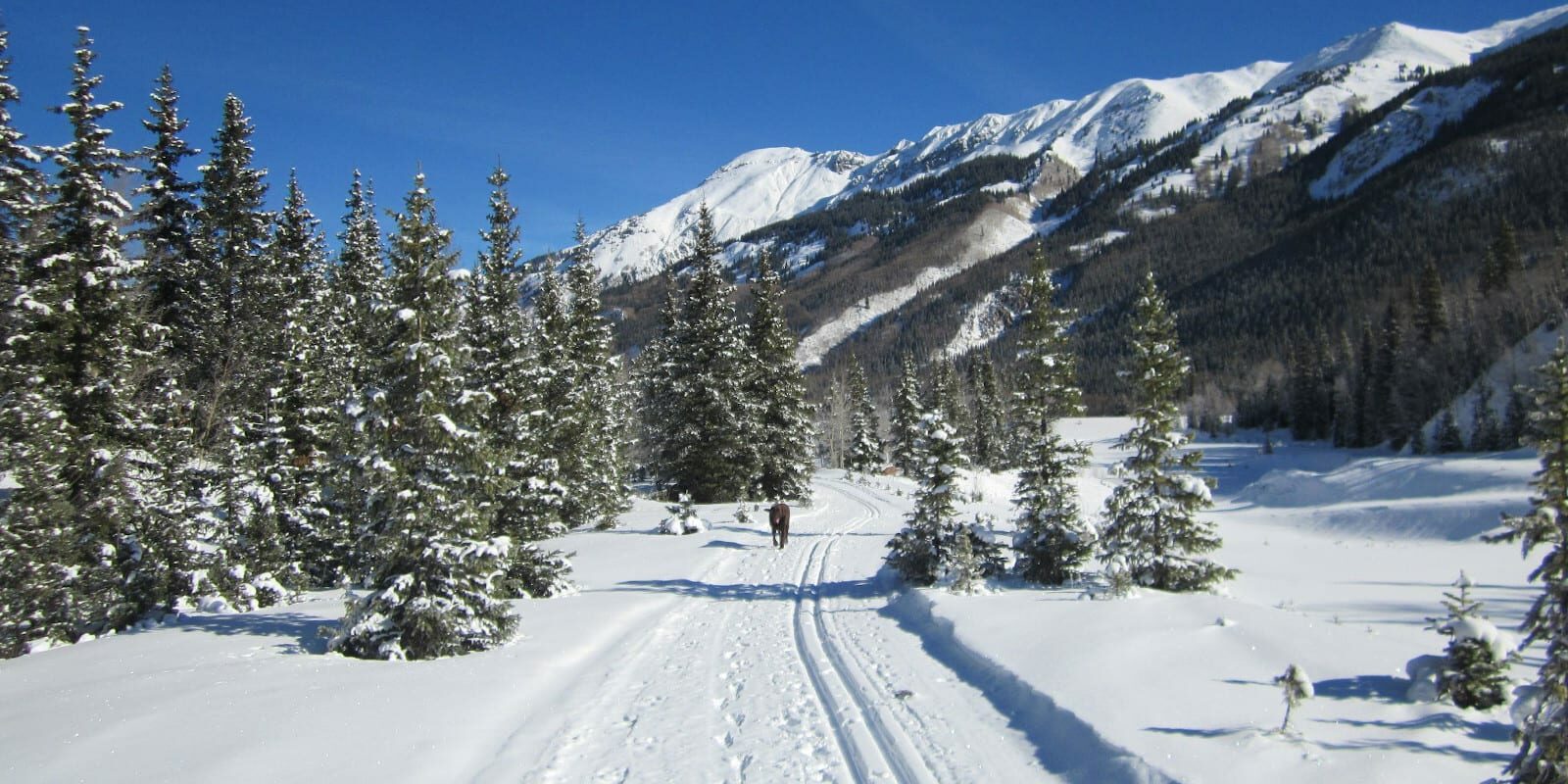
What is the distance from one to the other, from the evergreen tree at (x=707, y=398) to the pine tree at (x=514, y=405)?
12431mm

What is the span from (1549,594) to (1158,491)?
1038 cm

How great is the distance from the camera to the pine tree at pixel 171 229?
23.7 meters

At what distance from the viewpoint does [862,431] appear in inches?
2813

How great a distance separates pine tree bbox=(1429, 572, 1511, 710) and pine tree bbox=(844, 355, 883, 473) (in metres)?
61.5

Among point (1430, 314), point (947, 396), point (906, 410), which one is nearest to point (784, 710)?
point (906, 410)

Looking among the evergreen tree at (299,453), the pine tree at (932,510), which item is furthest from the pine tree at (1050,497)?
the evergreen tree at (299,453)

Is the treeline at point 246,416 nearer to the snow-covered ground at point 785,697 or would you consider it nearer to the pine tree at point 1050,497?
the snow-covered ground at point 785,697

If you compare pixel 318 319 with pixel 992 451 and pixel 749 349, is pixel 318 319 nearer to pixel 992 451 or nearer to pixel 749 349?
pixel 749 349

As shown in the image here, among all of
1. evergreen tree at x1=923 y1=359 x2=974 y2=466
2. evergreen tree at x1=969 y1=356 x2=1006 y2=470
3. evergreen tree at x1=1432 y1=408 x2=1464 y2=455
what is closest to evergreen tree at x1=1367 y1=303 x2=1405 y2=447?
evergreen tree at x1=1432 y1=408 x2=1464 y2=455

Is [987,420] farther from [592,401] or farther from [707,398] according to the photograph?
[592,401]

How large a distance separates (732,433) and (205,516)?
20729 millimetres

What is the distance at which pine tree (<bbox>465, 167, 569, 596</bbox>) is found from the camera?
55.8 ft

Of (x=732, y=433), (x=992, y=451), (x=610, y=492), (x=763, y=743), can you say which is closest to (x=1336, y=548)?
(x=732, y=433)

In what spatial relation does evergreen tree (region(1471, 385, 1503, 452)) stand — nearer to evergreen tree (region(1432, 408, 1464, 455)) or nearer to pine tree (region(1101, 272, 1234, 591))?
evergreen tree (region(1432, 408, 1464, 455))
